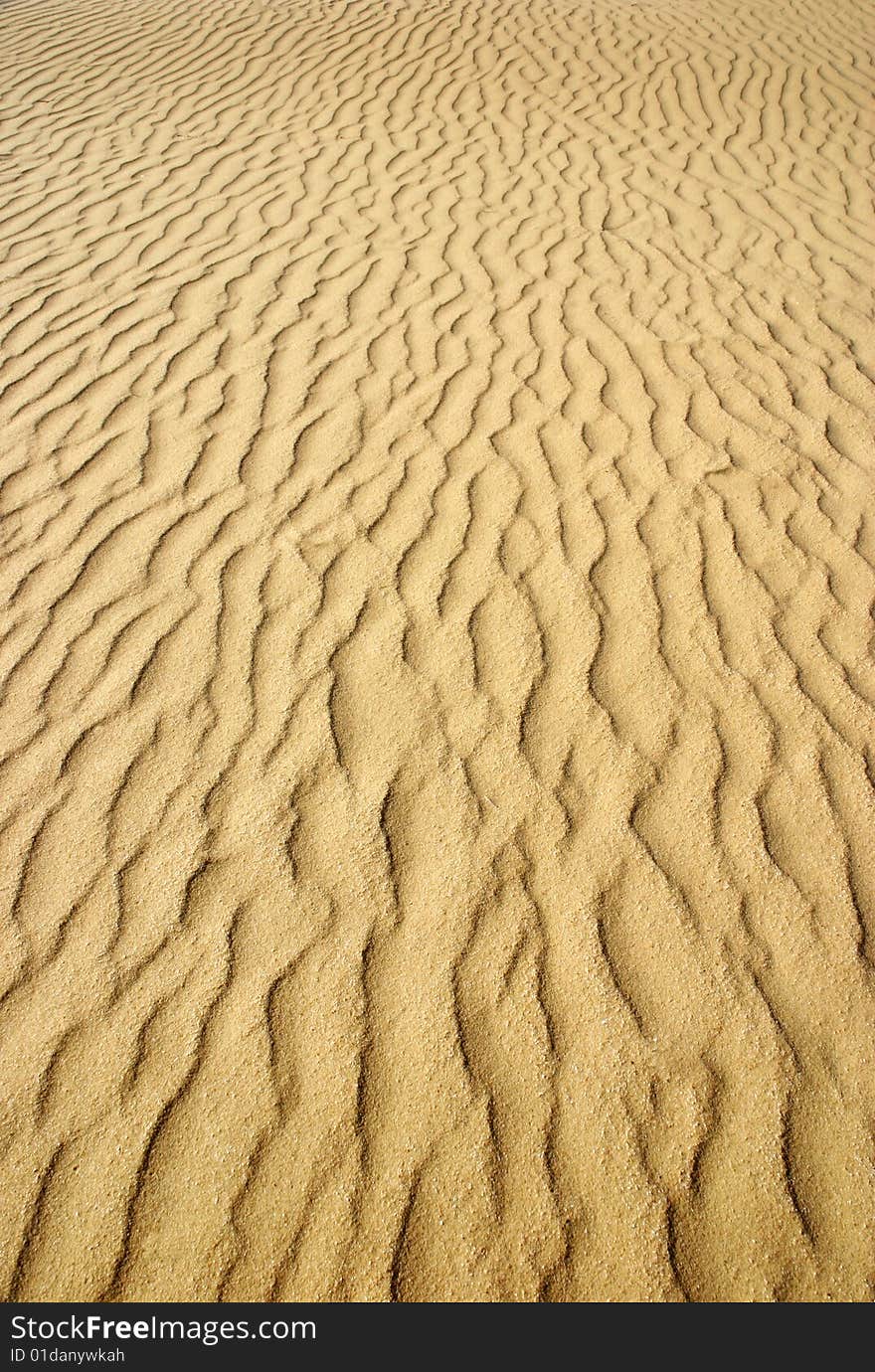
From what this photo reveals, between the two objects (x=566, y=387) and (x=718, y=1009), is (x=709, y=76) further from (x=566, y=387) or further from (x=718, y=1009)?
(x=718, y=1009)

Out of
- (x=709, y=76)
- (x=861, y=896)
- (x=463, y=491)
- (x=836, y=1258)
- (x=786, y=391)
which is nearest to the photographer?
(x=836, y=1258)

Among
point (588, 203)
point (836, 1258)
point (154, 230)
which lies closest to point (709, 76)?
point (588, 203)

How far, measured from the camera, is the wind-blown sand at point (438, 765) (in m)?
1.73

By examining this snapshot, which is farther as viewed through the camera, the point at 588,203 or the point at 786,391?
the point at 588,203

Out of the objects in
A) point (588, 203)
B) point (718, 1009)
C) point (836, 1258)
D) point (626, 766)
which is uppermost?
point (588, 203)

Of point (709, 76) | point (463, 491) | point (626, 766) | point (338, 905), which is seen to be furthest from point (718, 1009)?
point (709, 76)

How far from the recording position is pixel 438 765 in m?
2.46

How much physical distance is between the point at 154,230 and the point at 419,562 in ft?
12.4

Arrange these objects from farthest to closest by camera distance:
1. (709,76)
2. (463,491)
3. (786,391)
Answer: (709,76) → (786,391) → (463,491)

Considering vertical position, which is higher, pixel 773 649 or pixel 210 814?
pixel 210 814

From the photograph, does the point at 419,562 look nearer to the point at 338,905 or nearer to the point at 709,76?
the point at 338,905

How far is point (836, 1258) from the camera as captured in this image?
1.65m

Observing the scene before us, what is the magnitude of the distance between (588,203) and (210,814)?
5105 millimetres

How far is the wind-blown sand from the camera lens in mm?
1734
